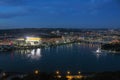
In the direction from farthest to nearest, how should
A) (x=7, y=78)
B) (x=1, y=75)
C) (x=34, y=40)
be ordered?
(x=34, y=40) < (x=1, y=75) < (x=7, y=78)

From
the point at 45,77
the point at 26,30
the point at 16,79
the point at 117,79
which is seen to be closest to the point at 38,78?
the point at 45,77

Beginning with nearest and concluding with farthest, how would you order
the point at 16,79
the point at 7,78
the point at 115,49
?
the point at 16,79 < the point at 7,78 < the point at 115,49

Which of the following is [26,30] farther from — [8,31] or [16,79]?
[16,79]

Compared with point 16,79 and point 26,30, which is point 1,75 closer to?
point 16,79

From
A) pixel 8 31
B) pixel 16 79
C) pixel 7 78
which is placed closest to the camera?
pixel 16 79

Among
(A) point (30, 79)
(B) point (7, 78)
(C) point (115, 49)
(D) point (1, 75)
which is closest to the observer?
(A) point (30, 79)

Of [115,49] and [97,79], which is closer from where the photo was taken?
[97,79]

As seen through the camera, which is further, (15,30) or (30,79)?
(15,30)

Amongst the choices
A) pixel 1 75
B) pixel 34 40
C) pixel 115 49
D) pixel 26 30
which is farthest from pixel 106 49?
pixel 26 30
